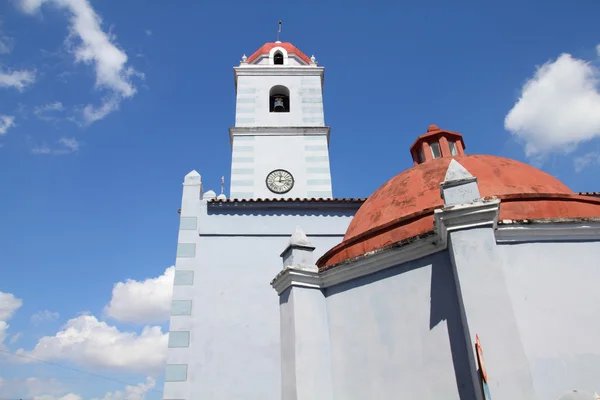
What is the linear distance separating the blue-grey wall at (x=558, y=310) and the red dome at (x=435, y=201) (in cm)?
69

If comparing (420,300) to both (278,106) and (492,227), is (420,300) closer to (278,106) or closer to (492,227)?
(492,227)

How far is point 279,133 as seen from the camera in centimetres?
1452

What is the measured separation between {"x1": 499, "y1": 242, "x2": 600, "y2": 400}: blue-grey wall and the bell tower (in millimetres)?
8689

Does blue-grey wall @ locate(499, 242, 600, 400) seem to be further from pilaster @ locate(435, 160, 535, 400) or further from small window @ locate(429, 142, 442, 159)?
small window @ locate(429, 142, 442, 159)

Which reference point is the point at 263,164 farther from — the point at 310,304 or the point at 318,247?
the point at 310,304

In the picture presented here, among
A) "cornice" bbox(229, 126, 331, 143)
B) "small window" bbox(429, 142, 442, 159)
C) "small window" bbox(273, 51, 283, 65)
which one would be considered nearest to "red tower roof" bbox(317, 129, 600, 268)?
"small window" bbox(429, 142, 442, 159)

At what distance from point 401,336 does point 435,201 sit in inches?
75.1

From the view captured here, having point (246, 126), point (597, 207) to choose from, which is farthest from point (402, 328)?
point (246, 126)

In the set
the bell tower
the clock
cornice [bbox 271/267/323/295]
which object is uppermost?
the bell tower

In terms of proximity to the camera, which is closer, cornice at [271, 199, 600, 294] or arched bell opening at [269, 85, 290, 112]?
cornice at [271, 199, 600, 294]

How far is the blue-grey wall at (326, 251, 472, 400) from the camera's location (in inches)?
193

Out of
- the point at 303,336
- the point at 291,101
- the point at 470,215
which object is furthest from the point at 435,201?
the point at 291,101

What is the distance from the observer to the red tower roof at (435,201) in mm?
5566

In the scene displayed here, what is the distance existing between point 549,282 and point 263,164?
10.1 meters
